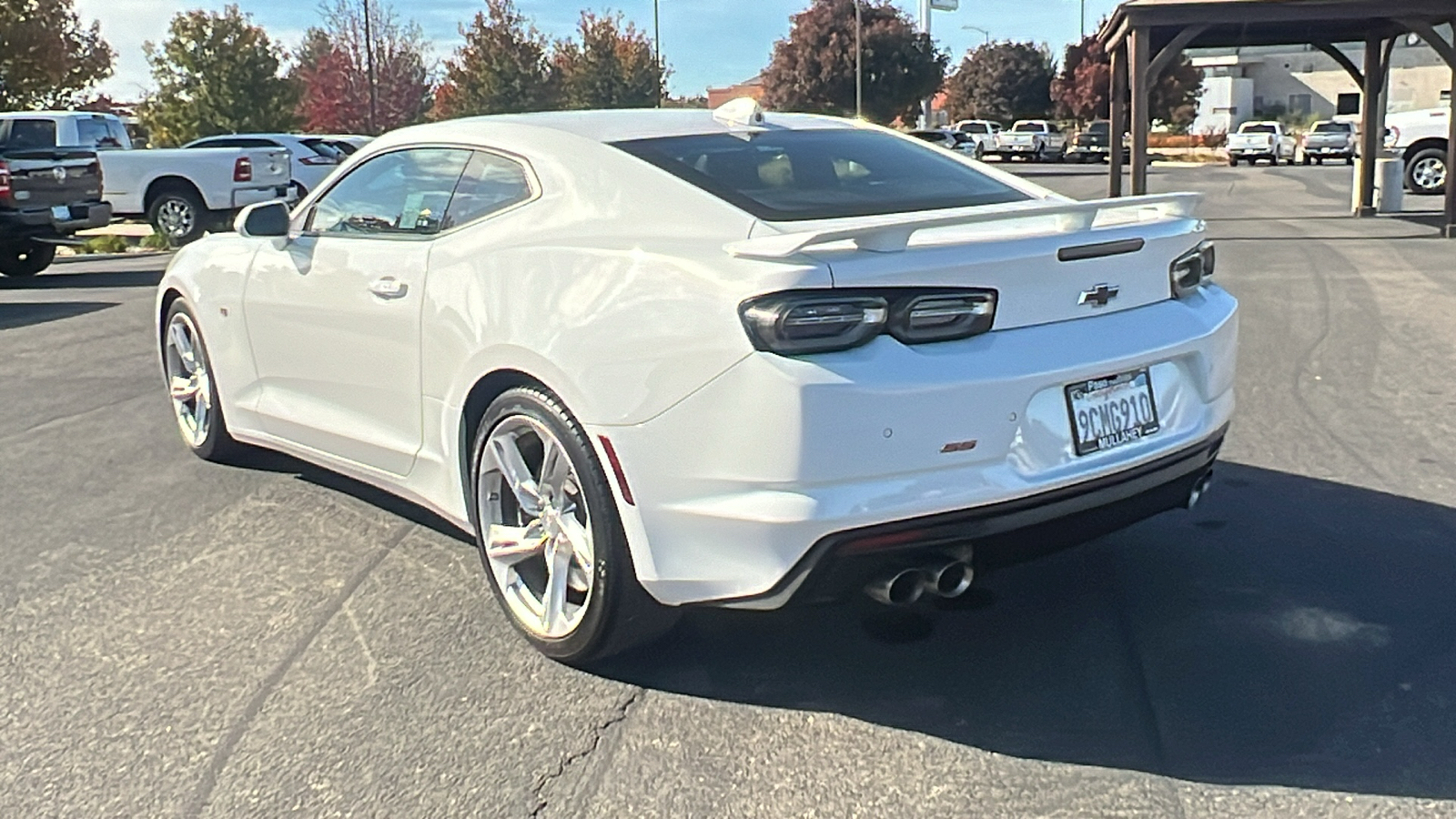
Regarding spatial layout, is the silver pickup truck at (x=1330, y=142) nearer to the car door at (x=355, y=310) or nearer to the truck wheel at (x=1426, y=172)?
the truck wheel at (x=1426, y=172)

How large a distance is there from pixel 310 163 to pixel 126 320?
1165 cm

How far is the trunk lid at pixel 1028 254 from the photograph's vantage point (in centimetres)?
315

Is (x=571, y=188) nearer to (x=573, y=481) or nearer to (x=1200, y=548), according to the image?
(x=573, y=481)

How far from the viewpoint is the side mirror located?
493 cm

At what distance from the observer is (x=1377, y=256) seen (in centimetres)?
1369

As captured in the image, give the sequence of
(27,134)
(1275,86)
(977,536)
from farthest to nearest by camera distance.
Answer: (1275,86)
(27,134)
(977,536)

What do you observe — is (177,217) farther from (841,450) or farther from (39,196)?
(841,450)

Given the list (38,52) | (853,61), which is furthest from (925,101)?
(38,52)

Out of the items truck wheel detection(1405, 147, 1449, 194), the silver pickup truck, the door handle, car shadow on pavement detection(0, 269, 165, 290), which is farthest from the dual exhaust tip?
the silver pickup truck

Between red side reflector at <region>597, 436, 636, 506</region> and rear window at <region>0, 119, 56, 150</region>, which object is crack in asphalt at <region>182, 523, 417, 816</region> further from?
rear window at <region>0, 119, 56, 150</region>

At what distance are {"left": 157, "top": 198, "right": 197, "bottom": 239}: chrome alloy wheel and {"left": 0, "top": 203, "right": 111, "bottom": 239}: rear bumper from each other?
3.29 metres

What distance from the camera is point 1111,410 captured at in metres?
3.47

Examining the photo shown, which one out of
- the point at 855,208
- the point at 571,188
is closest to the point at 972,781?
the point at 855,208

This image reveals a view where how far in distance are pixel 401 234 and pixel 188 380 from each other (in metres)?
2.16
